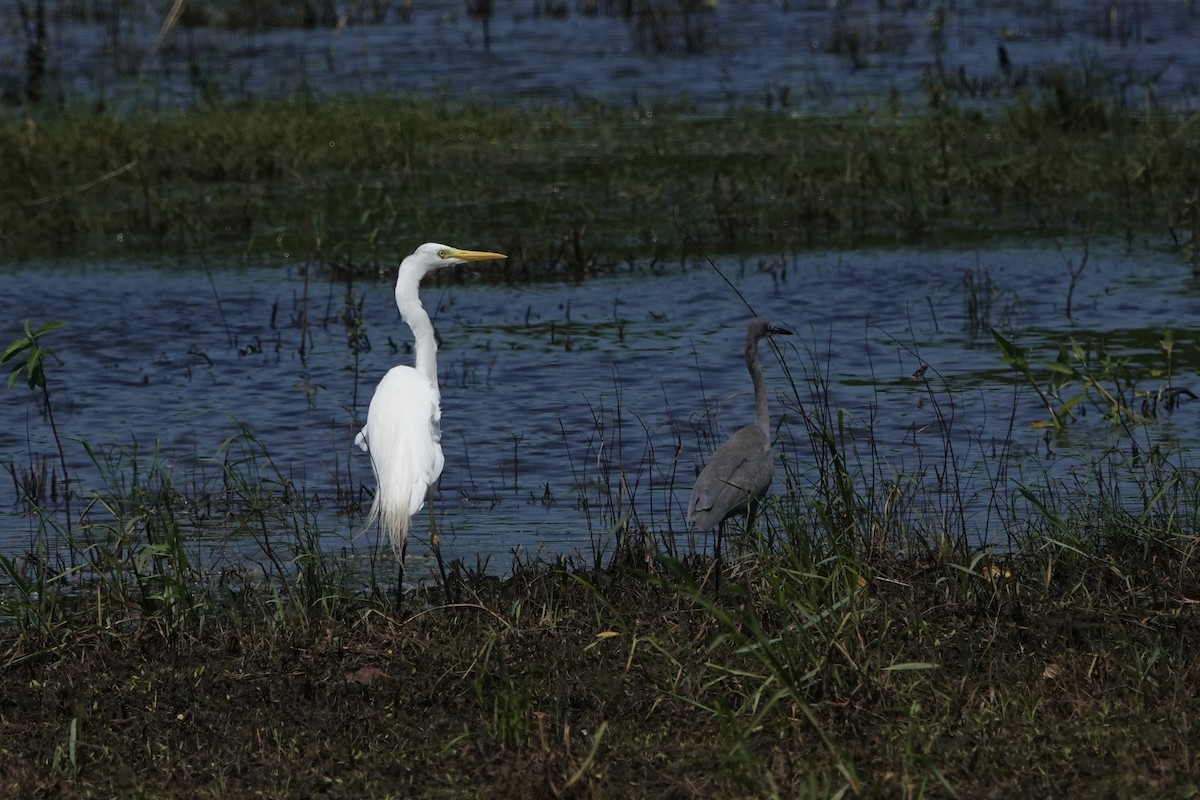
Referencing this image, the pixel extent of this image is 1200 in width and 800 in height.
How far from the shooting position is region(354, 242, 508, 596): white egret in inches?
223

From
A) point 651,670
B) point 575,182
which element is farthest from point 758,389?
point 575,182

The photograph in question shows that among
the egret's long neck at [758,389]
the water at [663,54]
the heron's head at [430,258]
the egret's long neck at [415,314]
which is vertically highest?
the water at [663,54]

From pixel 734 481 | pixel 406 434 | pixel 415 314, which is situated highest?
pixel 415 314

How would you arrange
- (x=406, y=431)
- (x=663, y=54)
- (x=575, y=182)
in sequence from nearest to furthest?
(x=406, y=431) < (x=575, y=182) < (x=663, y=54)

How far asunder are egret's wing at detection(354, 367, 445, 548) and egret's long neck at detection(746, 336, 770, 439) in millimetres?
1038

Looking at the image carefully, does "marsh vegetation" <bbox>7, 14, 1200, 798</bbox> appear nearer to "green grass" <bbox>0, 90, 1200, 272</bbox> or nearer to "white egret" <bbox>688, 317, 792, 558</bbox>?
"white egret" <bbox>688, 317, 792, 558</bbox>

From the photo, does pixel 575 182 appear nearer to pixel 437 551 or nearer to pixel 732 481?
pixel 437 551

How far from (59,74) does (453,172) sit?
20.2 ft

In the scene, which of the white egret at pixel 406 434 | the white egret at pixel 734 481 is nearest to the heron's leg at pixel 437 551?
the white egret at pixel 406 434

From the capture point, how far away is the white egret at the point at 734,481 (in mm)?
5480

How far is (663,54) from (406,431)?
1346 cm

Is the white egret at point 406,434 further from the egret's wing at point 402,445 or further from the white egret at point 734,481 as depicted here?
the white egret at point 734,481

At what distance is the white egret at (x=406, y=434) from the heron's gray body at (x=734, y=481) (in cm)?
82

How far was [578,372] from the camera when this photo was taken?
28.6 ft
